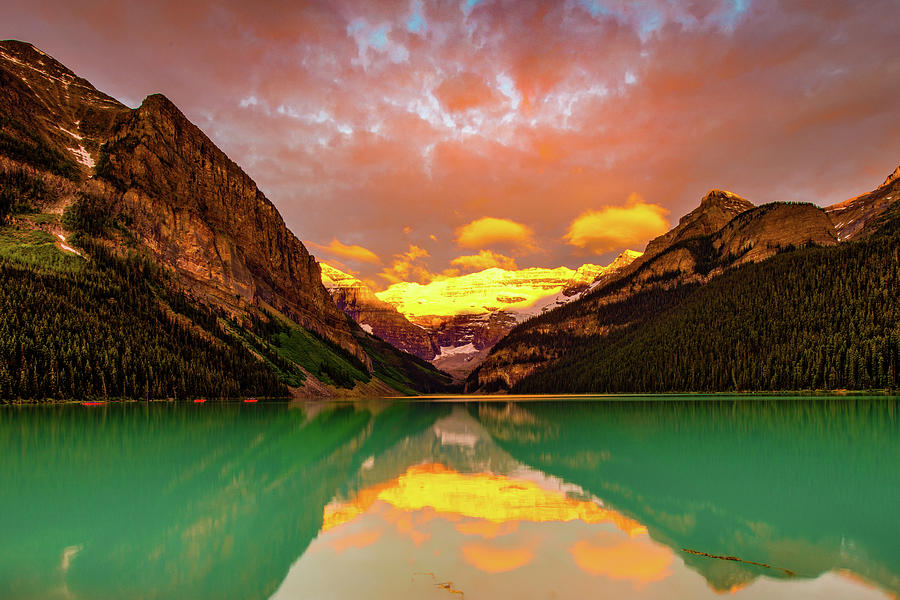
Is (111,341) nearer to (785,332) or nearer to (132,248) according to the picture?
(132,248)

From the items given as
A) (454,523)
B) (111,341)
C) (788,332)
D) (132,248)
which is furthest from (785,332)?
(132,248)

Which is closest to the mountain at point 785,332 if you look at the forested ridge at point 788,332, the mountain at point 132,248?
the forested ridge at point 788,332

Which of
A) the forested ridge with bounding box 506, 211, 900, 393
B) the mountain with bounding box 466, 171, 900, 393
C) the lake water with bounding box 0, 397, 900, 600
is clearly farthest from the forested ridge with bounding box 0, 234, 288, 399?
the forested ridge with bounding box 506, 211, 900, 393

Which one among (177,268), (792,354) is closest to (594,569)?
(792,354)

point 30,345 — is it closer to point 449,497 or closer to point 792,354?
point 449,497

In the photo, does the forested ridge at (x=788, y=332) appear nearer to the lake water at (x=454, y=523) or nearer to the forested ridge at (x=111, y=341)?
the lake water at (x=454, y=523)
